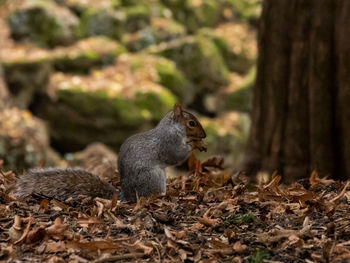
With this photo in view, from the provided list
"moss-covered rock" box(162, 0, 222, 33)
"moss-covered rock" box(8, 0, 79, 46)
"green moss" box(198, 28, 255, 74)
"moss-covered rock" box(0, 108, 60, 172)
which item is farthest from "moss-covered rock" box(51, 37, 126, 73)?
"moss-covered rock" box(0, 108, 60, 172)

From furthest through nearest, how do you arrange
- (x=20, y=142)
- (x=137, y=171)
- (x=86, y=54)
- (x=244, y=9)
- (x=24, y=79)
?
(x=244, y=9)
(x=86, y=54)
(x=24, y=79)
(x=20, y=142)
(x=137, y=171)

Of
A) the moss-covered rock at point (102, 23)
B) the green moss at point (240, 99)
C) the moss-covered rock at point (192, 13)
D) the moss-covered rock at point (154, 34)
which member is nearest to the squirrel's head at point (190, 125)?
the green moss at point (240, 99)

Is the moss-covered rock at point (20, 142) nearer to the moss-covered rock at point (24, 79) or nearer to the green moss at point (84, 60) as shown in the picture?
the moss-covered rock at point (24, 79)

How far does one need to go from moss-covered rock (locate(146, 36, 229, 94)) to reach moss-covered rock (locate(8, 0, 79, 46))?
2496 millimetres

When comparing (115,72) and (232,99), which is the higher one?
(115,72)

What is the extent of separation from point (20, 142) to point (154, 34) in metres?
7.04

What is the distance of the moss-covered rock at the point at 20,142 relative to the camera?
29.5ft

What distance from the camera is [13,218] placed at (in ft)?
10.9

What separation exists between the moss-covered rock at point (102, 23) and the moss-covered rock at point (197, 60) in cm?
119

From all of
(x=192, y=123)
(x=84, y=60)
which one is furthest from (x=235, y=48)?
(x=192, y=123)

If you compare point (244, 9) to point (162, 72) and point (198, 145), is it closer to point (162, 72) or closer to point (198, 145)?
point (162, 72)

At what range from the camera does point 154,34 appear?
15.1 m

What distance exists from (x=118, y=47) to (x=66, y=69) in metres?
1.81

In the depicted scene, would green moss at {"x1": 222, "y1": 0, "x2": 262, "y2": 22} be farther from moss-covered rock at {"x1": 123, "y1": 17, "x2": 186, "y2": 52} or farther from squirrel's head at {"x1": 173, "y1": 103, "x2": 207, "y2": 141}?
squirrel's head at {"x1": 173, "y1": 103, "x2": 207, "y2": 141}
